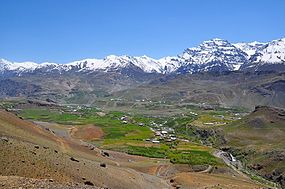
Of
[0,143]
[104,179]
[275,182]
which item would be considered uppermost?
[0,143]

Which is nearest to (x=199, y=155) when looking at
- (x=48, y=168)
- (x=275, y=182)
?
(x=275, y=182)

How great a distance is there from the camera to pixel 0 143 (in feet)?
194

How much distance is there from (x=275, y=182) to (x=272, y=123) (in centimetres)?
8122

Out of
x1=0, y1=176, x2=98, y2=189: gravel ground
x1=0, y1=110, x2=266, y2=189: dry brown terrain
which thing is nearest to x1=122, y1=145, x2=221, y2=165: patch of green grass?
x1=0, y1=110, x2=266, y2=189: dry brown terrain

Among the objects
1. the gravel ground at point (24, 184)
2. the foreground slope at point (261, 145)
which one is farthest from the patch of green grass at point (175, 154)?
the gravel ground at point (24, 184)

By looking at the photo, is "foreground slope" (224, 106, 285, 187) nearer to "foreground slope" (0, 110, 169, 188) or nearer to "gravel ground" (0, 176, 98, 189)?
"foreground slope" (0, 110, 169, 188)

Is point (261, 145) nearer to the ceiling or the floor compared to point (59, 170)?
nearer to the floor

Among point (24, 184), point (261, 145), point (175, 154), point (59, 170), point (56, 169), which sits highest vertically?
point (24, 184)

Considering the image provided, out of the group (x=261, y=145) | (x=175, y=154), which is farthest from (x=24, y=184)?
(x=261, y=145)

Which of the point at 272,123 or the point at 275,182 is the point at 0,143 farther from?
the point at 272,123

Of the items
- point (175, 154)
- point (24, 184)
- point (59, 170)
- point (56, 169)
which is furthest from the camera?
point (175, 154)

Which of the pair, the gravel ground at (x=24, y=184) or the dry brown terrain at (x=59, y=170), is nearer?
the gravel ground at (x=24, y=184)

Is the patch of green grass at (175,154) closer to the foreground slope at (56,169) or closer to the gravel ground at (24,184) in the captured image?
the foreground slope at (56,169)

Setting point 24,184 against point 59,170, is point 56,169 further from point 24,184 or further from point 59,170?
point 24,184
